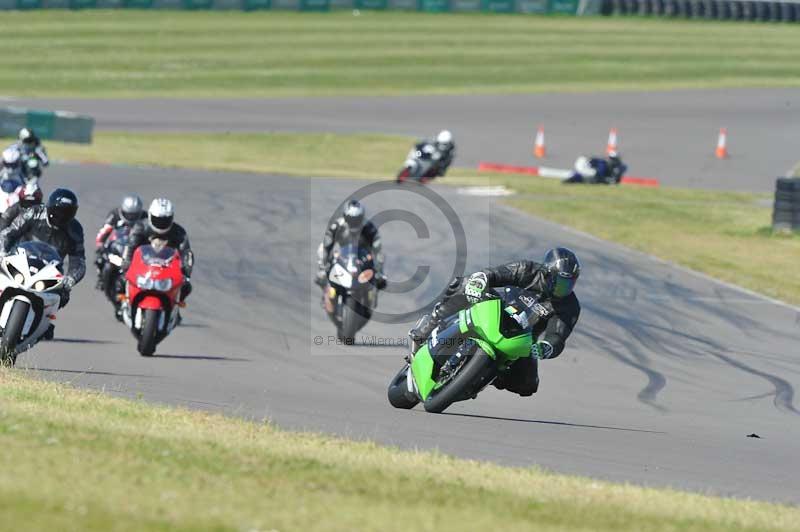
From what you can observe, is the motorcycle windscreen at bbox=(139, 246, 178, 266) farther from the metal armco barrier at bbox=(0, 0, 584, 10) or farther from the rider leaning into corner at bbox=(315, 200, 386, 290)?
the metal armco barrier at bbox=(0, 0, 584, 10)

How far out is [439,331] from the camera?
10.8 metres

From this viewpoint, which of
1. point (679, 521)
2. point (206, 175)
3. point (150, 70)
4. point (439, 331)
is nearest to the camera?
point (679, 521)

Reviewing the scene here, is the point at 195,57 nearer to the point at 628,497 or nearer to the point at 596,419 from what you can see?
the point at 596,419

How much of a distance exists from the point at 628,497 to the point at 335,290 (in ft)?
24.8

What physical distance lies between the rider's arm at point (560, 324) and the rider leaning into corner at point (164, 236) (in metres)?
4.13

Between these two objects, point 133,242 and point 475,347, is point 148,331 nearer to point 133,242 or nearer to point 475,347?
point 133,242

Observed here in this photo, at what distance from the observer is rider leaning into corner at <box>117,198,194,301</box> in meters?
13.4

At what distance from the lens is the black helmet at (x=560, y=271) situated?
34.9 feet

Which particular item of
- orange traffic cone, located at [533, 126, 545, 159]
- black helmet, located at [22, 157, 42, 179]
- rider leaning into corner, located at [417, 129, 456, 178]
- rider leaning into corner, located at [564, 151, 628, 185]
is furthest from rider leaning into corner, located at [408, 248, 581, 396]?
orange traffic cone, located at [533, 126, 545, 159]

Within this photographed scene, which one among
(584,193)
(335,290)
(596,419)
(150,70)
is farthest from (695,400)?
(150,70)

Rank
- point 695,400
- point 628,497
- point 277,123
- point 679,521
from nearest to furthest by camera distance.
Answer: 1. point 679,521
2. point 628,497
3. point 695,400
4. point 277,123

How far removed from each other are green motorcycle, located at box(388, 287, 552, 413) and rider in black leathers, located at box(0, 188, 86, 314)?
343 cm

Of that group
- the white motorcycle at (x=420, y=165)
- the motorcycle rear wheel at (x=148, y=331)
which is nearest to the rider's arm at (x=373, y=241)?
the motorcycle rear wheel at (x=148, y=331)

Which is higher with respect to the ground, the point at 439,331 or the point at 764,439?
the point at 439,331
